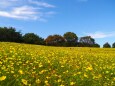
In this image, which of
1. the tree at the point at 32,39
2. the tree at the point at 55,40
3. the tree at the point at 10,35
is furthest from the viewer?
the tree at the point at 55,40

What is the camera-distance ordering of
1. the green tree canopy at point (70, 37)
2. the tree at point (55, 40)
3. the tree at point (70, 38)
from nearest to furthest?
the tree at point (55, 40), the tree at point (70, 38), the green tree canopy at point (70, 37)

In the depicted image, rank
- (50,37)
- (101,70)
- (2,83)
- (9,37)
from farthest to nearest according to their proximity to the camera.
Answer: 1. (50,37)
2. (9,37)
3. (101,70)
4. (2,83)

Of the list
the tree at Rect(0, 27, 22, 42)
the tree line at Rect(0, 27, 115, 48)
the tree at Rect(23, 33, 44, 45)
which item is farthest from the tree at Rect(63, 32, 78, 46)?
the tree at Rect(0, 27, 22, 42)

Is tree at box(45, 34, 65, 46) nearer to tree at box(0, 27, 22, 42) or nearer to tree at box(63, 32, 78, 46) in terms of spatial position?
tree at box(63, 32, 78, 46)

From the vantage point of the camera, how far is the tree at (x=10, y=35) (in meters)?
88.2

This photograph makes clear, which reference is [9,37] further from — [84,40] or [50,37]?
[84,40]

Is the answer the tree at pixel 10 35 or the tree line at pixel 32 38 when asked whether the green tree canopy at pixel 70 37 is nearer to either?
the tree line at pixel 32 38

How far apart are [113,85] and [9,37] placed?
7976 centimetres

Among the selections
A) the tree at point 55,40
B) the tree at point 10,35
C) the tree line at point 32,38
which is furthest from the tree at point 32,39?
the tree at point 55,40

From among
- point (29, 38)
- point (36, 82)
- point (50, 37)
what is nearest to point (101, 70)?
point (36, 82)

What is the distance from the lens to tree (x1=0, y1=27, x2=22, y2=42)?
290 feet

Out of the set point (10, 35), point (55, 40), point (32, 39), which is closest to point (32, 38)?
point (32, 39)

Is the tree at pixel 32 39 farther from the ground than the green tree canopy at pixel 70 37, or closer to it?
closer to it

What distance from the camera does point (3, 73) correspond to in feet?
35.3
